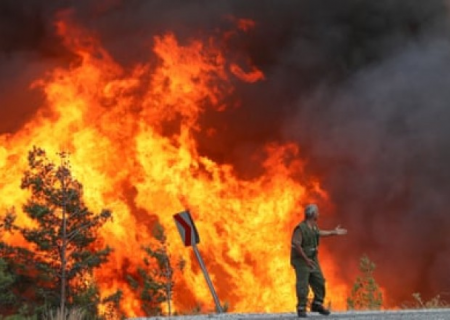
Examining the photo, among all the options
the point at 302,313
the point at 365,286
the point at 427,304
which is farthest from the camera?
the point at 365,286

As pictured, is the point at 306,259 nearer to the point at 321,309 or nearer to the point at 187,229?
the point at 321,309

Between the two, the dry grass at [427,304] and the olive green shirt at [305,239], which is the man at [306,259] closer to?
the olive green shirt at [305,239]

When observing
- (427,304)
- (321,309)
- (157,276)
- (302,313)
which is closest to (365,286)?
(157,276)

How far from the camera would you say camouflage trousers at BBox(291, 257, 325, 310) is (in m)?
13.9

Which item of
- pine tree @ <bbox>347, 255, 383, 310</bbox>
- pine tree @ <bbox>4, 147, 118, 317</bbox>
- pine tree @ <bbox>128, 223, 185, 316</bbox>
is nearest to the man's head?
pine tree @ <bbox>347, 255, 383, 310</bbox>

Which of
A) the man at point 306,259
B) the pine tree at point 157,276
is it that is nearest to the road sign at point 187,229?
the man at point 306,259

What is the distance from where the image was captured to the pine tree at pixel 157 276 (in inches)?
2172

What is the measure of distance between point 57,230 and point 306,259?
34.2m

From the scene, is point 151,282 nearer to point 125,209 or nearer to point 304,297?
point 125,209

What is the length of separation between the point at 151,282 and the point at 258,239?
813cm

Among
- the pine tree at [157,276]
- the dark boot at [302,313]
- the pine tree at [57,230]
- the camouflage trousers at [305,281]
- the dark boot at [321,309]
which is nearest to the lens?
the dark boot at [302,313]

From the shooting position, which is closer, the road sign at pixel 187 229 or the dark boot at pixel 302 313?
the dark boot at pixel 302 313

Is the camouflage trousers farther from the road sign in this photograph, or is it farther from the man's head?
the road sign

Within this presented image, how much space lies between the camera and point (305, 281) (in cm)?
1402
